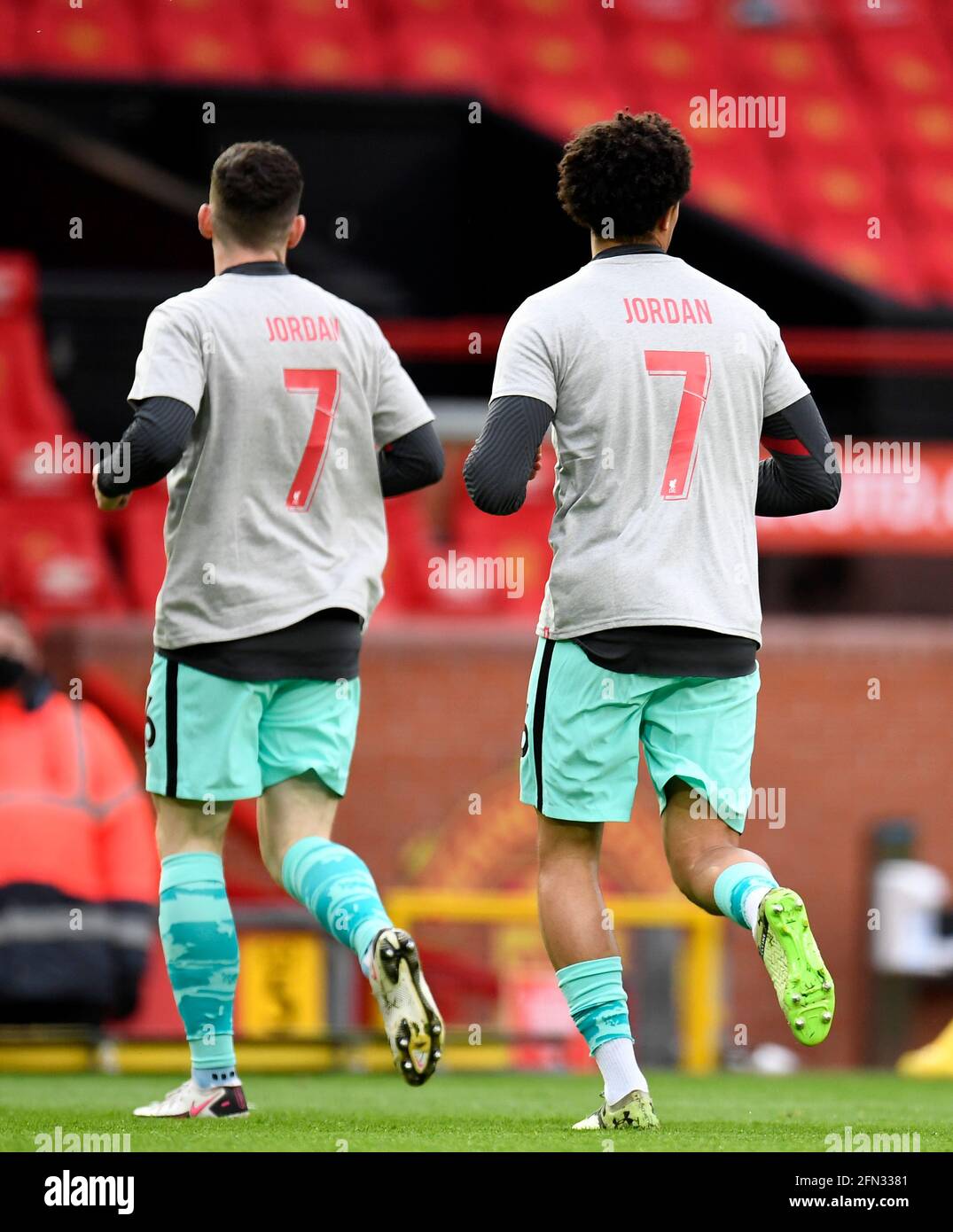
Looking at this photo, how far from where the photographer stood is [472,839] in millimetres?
9398

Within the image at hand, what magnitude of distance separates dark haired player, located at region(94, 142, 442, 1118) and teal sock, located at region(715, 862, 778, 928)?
65cm

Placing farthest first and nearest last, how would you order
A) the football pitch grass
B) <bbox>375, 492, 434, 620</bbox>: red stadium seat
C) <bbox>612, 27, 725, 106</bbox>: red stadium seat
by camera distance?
<bbox>612, 27, 725, 106</bbox>: red stadium seat → <bbox>375, 492, 434, 620</bbox>: red stadium seat → the football pitch grass

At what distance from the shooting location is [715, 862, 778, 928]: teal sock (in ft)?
12.5

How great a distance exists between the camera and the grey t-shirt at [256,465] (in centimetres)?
420

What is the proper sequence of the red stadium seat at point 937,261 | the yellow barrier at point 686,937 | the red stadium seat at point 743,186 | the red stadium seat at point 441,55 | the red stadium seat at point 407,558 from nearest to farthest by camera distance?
the yellow barrier at point 686,937
the red stadium seat at point 407,558
the red stadium seat at point 937,261
the red stadium seat at point 743,186
the red stadium seat at point 441,55

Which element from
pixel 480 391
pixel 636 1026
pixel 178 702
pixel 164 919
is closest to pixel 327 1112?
pixel 164 919

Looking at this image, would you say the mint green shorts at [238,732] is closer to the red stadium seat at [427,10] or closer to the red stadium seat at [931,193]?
the red stadium seat at [931,193]

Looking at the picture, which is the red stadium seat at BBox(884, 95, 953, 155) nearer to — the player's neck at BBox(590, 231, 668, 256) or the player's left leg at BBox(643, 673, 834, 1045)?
the player's neck at BBox(590, 231, 668, 256)

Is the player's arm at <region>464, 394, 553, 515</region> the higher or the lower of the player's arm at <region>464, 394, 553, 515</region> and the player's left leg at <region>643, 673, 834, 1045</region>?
the higher

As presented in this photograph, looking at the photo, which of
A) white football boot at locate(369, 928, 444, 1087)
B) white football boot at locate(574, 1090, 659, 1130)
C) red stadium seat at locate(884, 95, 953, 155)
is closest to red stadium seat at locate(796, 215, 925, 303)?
red stadium seat at locate(884, 95, 953, 155)

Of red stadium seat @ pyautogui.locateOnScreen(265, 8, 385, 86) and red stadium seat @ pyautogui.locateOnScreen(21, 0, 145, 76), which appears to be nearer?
red stadium seat @ pyautogui.locateOnScreen(21, 0, 145, 76)

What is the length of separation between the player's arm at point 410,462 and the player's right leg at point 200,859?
1.80 feet

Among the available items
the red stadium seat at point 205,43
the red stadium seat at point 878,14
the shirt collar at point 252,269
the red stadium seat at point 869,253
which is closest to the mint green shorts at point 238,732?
the shirt collar at point 252,269
